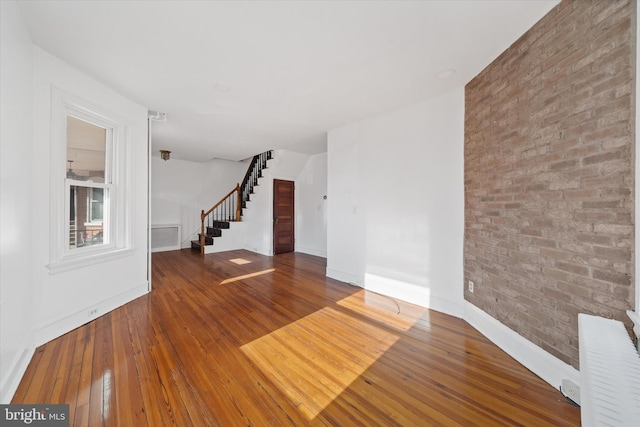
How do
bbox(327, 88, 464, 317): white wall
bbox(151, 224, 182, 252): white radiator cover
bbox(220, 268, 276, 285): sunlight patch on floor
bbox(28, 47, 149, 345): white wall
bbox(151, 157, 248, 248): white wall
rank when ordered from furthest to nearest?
1. bbox(151, 157, 248, 248): white wall
2. bbox(151, 224, 182, 252): white radiator cover
3. bbox(220, 268, 276, 285): sunlight patch on floor
4. bbox(327, 88, 464, 317): white wall
5. bbox(28, 47, 149, 345): white wall

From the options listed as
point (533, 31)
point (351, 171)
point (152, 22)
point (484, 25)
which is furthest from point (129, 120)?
point (533, 31)

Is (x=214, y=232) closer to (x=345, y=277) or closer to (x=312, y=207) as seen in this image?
(x=312, y=207)

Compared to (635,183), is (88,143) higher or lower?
higher

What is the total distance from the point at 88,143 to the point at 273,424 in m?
3.68

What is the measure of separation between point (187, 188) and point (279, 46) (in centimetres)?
663

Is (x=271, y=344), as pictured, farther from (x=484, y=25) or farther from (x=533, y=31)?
(x=533, y=31)

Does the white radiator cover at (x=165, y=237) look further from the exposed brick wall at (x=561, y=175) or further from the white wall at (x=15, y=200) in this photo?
the exposed brick wall at (x=561, y=175)

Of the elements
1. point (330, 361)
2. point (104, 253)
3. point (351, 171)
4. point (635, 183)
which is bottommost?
point (330, 361)

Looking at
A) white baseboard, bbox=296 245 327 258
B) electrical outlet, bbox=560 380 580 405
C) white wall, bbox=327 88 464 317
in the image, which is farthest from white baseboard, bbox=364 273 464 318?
white baseboard, bbox=296 245 327 258

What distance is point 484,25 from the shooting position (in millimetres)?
1842

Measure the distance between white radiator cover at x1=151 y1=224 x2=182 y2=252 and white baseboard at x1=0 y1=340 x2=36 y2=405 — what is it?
16.7ft

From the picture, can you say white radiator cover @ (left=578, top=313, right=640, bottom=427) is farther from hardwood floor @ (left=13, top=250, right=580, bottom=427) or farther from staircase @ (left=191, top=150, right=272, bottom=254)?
staircase @ (left=191, top=150, right=272, bottom=254)

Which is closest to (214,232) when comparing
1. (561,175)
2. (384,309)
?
(384,309)

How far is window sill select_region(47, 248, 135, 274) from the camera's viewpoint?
232 cm
